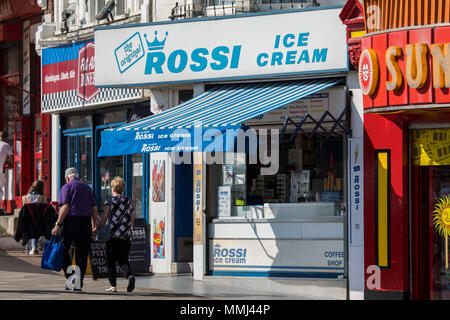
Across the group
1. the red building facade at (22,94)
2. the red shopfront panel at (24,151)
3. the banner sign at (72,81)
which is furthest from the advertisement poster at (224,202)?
the red shopfront panel at (24,151)

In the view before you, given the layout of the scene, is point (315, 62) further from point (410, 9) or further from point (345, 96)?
point (410, 9)

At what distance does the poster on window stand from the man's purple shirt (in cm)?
366

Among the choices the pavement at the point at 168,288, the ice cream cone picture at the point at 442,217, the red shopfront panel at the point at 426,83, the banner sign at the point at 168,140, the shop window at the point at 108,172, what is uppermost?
the red shopfront panel at the point at 426,83

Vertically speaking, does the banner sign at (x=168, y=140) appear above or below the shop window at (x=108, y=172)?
above

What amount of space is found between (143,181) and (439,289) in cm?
676

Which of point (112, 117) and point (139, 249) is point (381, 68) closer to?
point (139, 249)

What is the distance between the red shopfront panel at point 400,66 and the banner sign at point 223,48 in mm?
2049

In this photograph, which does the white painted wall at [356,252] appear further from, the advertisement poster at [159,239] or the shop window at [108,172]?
the shop window at [108,172]

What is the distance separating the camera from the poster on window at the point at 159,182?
1803 centimetres

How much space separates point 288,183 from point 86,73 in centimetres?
592

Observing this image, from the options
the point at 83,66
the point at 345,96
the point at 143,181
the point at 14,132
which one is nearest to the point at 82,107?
the point at 83,66

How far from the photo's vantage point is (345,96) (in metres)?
15.3

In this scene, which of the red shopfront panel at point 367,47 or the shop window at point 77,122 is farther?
the shop window at point 77,122

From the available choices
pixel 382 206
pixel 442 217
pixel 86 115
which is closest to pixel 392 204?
pixel 382 206
